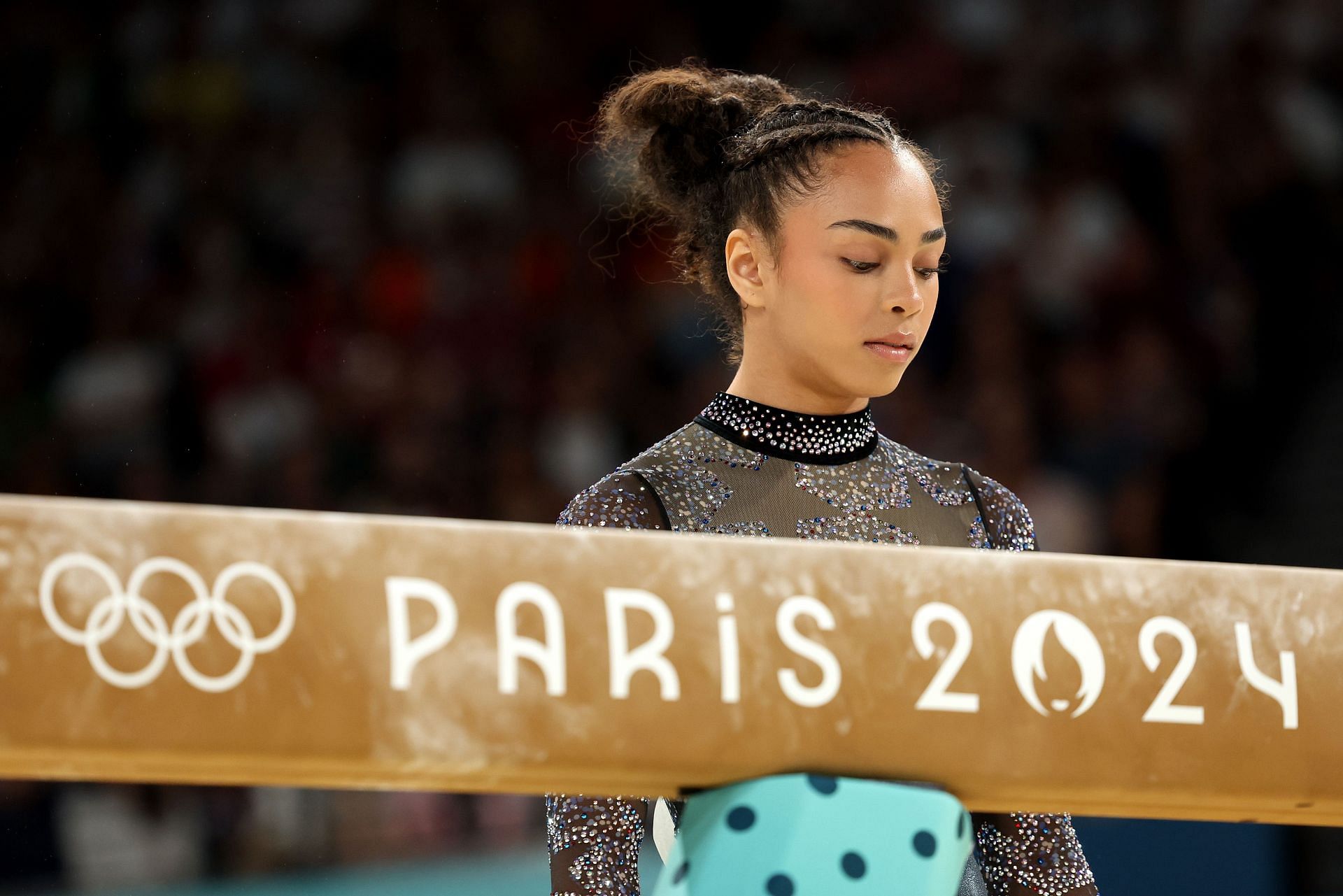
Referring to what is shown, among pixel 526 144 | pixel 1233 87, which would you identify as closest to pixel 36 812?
pixel 526 144

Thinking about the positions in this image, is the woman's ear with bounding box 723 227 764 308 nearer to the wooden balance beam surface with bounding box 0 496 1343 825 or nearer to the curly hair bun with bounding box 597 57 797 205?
the curly hair bun with bounding box 597 57 797 205

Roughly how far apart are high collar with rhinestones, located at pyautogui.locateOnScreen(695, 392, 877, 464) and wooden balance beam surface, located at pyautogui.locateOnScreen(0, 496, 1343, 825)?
1.45ft

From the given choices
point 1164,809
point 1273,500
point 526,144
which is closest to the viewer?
point 1164,809

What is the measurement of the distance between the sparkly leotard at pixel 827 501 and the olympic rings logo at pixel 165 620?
473 mm

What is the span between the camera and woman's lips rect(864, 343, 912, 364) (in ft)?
5.05

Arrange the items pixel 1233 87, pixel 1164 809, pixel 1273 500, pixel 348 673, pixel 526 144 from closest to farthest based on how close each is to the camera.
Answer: pixel 348 673 → pixel 1164 809 → pixel 1273 500 → pixel 1233 87 → pixel 526 144

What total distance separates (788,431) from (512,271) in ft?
11.1

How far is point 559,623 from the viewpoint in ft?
3.58

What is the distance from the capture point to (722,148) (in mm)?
1708

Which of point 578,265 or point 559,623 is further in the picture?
point 578,265

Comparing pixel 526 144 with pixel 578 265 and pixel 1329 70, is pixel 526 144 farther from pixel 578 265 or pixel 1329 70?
pixel 1329 70

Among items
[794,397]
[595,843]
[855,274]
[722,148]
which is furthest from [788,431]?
[595,843]

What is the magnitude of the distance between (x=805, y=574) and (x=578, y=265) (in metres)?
3.88

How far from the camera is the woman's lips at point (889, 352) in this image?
1538mm
